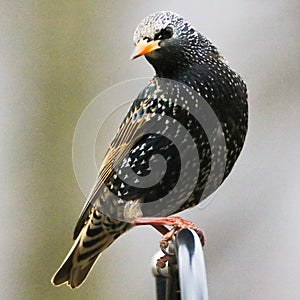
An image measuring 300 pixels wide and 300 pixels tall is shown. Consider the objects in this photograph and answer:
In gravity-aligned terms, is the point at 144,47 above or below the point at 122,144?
above

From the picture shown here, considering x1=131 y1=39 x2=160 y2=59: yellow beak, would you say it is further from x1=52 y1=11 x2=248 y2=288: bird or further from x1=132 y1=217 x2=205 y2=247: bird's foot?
x1=132 y1=217 x2=205 y2=247: bird's foot

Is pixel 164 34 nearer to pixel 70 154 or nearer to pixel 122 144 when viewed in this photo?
pixel 122 144

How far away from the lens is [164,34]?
155cm

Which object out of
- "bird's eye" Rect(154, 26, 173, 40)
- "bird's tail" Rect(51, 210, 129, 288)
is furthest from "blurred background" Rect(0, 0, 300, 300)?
"bird's eye" Rect(154, 26, 173, 40)

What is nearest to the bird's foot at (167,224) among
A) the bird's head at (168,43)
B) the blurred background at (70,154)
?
the bird's head at (168,43)

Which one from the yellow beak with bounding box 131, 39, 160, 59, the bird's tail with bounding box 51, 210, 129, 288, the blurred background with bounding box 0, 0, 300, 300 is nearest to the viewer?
the yellow beak with bounding box 131, 39, 160, 59

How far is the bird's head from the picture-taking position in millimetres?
1504

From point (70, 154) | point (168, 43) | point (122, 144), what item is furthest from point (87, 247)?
point (70, 154)

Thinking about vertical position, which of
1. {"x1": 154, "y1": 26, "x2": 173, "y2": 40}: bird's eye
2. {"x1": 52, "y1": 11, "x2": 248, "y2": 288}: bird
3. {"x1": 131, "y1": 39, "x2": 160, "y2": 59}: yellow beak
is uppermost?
{"x1": 154, "y1": 26, "x2": 173, "y2": 40}: bird's eye

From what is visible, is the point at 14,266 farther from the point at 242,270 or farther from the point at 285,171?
the point at 285,171

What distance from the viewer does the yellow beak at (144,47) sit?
1.46 metres

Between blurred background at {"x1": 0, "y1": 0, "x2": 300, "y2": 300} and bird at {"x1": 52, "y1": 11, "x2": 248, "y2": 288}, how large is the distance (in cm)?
98

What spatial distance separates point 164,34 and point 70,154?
1425 millimetres

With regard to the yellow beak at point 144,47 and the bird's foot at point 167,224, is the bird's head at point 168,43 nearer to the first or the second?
the yellow beak at point 144,47
